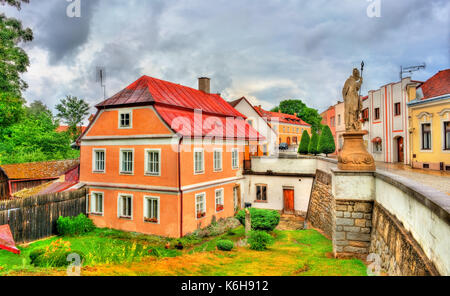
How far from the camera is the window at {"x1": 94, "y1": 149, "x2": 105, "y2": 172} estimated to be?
1766cm

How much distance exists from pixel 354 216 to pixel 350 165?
5.65 feet

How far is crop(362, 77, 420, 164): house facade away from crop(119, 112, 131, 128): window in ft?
63.5

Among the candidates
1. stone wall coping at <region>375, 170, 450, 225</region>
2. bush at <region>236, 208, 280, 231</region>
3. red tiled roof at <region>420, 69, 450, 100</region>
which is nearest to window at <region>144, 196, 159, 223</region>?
bush at <region>236, 208, 280, 231</region>

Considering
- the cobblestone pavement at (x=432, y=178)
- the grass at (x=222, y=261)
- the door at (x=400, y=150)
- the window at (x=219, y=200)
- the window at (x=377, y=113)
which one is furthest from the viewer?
the window at (x=377, y=113)

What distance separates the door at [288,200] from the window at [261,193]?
158 cm

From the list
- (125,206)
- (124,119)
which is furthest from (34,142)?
(125,206)

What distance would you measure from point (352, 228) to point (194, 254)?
6331mm

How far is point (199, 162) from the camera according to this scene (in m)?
16.7

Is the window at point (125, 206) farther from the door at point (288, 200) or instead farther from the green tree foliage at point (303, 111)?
the green tree foliage at point (303, 111)

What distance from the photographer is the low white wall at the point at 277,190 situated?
777 inches

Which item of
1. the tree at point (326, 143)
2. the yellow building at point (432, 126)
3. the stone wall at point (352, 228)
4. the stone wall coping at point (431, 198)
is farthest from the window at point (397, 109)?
the stone wall coping at point (431, 198)

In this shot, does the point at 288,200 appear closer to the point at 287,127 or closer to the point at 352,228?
the point at 352,228
